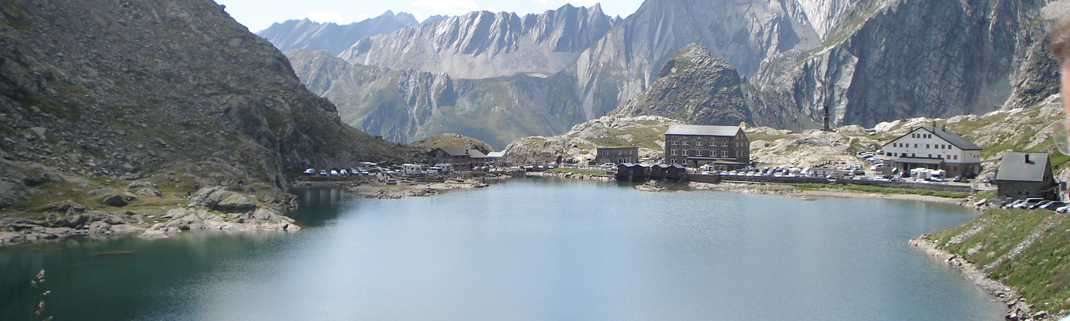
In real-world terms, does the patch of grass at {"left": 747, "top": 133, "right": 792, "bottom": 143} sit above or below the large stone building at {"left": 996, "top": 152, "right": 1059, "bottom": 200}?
above

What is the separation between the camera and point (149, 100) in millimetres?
101438

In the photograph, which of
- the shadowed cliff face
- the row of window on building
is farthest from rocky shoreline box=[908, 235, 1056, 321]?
the shadowed cliff face

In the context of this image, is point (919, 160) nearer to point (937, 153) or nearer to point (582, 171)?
point (937, 153)

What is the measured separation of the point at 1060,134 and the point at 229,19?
156m

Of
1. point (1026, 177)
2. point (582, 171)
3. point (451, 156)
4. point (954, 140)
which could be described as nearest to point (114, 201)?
point (1026, 177)

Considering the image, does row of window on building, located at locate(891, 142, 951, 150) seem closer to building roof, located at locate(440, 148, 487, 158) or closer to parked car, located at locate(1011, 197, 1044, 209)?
parked car, located at locate(1011, 197, 1044, 209)

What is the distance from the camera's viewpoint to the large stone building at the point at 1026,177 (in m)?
74.9

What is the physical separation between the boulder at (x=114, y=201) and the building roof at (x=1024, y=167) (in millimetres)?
90470

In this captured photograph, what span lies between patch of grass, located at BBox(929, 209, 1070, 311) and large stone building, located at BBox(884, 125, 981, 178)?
58.7 meters

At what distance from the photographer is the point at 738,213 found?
3462 inches

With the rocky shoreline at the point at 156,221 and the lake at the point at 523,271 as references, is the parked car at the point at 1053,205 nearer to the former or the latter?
the lake at the point at 523,271

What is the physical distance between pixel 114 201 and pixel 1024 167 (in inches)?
3643

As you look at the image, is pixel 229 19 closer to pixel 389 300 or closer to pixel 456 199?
pixel 456 199

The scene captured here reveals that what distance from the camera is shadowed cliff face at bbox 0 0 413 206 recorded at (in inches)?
3187
